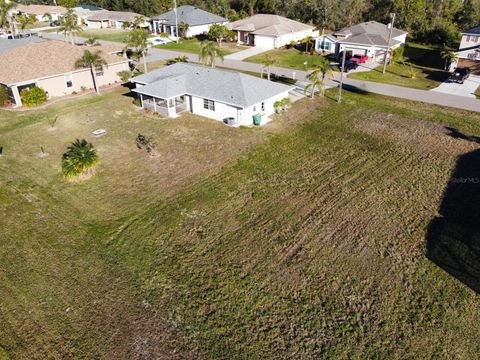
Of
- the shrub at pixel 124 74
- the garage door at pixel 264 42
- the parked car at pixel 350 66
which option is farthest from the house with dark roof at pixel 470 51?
the shrub at pixel 124 74

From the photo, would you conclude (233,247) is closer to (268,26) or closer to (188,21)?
(268,26)

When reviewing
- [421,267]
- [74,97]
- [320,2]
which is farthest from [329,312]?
[320,2]

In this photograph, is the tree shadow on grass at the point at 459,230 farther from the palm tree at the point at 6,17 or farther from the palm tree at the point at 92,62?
the palm tree at the point at 6,17

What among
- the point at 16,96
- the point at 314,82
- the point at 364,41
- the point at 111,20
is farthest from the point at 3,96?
the point at 111,20

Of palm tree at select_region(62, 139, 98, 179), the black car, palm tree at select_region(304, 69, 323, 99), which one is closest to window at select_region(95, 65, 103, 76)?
palm tree at select_region(62, 139, 98, 179)

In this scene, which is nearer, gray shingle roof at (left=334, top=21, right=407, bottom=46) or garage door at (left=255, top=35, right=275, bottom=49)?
gray shingle roof at (left=334, top=21, right=407, bottom=46)

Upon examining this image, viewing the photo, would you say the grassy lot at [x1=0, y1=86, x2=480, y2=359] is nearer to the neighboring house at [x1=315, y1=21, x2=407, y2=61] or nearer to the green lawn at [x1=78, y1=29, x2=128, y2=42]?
the neighboring house at [x1=315, y1=21, x2=407, y2=61]
